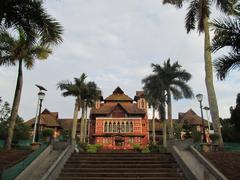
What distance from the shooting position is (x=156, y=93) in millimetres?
34844

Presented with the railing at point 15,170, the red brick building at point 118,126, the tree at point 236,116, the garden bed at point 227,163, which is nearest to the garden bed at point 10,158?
the railing at point 15,170

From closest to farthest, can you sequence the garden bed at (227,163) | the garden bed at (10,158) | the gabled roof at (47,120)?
the garden bed at (227,163), the garden bed at (10,158), the gabled roof at (47,120)

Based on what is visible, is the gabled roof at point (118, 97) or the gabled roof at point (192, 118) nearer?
the gabled roof at point (192, 118)

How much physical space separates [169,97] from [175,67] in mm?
4434

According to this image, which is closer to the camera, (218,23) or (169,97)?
(218,23)

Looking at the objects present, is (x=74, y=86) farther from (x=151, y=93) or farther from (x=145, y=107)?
(x=145, y=107)

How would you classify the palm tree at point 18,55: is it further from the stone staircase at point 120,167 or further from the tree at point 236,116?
the tree at point 236,116

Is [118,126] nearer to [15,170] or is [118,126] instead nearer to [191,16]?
[191,16]

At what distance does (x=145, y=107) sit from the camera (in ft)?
186

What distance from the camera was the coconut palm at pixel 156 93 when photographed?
3438cm

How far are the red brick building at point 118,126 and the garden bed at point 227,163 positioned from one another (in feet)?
116

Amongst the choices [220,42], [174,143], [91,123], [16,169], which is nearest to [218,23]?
[220,42]

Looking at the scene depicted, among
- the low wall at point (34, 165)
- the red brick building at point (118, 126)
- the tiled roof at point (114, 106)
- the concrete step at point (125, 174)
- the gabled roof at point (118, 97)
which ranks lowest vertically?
the concrete step at point (125, 174)

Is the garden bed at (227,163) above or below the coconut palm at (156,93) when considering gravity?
below
